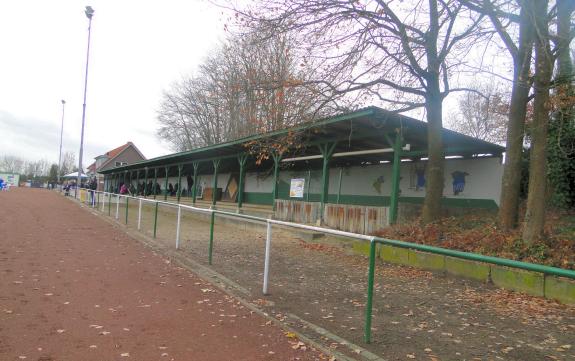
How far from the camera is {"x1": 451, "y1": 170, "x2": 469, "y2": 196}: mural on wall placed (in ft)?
45.5

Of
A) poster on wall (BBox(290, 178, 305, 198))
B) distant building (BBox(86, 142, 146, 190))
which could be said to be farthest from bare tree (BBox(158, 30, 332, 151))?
distant building (BBox(86, 142, 146, 190))

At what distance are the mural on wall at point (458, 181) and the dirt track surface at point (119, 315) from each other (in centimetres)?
952

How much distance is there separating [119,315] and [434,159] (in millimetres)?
8413

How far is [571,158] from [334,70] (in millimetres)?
6493

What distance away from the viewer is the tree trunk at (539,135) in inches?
316

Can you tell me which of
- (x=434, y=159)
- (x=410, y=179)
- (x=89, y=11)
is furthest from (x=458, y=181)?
(x=89, y=11)

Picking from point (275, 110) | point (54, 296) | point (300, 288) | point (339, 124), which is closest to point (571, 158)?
point (339, 124)

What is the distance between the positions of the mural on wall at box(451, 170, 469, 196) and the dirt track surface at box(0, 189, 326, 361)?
9516mm

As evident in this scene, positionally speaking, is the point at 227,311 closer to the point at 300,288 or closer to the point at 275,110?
the point at 300,288

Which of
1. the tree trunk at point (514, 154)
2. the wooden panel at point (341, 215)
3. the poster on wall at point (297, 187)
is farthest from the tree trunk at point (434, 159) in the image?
the poster on wall at point (297, 187)

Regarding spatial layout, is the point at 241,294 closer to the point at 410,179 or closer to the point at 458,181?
the point at 458,181

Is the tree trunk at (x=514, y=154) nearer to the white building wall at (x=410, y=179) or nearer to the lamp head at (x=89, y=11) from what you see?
the white building wall at (x=410, y=179)

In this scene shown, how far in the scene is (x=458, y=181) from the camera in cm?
1402

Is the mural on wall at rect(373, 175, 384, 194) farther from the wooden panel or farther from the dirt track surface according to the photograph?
the dirt track surface
